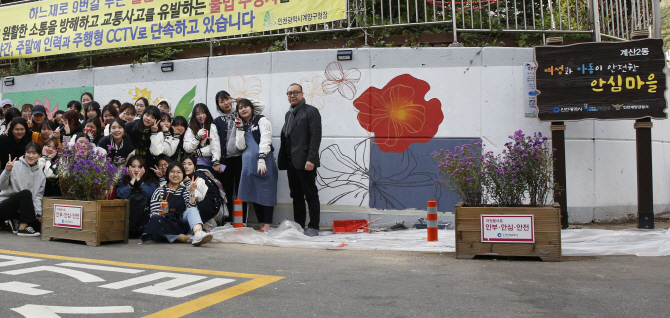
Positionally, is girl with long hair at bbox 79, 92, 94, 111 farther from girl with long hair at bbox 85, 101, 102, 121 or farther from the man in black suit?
the man in black suit

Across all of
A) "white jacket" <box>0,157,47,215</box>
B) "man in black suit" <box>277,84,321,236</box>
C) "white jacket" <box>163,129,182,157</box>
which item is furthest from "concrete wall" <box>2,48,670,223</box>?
"white jacket" <box>0,157,47,215</box>

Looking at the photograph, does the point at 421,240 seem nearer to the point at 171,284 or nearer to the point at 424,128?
the point at 424,128

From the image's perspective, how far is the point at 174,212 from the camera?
257 inches

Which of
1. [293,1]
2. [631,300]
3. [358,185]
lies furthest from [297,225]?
[631,300]

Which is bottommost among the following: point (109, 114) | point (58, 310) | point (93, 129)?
point (58, 310)

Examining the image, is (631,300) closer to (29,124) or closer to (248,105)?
(248,105)

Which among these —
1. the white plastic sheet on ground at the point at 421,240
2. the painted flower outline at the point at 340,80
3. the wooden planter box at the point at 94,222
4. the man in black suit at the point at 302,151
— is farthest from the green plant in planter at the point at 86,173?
the painted flower outline at the point at 340,80

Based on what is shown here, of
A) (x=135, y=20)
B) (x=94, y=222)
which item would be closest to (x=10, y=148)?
(x=94, y=222)

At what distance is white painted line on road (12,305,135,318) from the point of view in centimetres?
317

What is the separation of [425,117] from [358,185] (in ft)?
4.59

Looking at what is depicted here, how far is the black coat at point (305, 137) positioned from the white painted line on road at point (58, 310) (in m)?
4.06

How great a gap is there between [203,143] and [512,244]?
447cm

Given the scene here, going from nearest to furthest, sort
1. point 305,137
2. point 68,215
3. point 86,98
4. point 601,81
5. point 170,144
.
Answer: point 68,215 < point 601,81 < point 305,137 < point 170,144 < point 86,98

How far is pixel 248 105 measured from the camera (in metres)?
7.65
